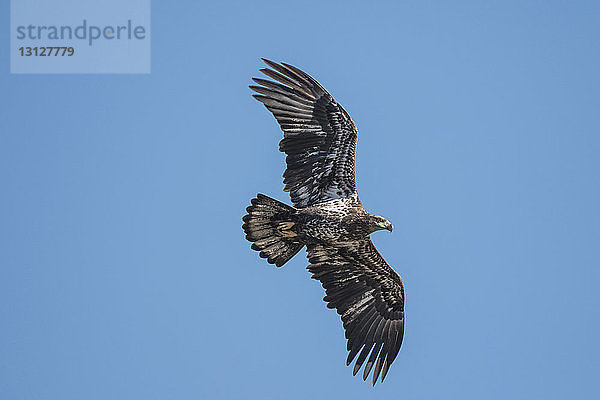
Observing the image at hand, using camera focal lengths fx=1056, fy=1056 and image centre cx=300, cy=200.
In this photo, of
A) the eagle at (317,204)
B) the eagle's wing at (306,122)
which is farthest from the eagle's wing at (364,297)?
the eagle's wing at (306,122)

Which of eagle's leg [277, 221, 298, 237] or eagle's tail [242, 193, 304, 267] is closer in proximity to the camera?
eagle's tail [242, 193, 304, 267]

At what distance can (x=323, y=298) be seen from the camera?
17.3 m

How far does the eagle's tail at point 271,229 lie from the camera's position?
1625cm

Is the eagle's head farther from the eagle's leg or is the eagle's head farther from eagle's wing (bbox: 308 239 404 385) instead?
the eagle's leg

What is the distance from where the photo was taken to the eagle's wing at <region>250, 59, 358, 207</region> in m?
16.6

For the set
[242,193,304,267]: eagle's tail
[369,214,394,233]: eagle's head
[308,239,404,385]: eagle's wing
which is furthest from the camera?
[308,239,404,385]: eagle's wing

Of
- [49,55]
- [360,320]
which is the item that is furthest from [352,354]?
[49,55]

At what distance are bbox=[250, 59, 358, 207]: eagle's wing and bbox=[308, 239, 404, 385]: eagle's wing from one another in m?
1.42

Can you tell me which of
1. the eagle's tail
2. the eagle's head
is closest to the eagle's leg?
the eagle's tail

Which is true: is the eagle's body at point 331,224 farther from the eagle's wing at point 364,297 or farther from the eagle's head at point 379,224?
the eagle's wing at point 364,297

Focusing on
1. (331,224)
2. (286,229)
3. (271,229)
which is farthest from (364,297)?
(271,229)

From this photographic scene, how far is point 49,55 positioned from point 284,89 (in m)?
7.58

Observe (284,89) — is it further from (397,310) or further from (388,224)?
(397,310)

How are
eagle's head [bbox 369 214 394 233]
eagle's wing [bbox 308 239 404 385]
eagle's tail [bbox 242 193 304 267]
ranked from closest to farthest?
eagle's tail [bbox 242 193 304 267] < eagle's head [bbox 369 214 394 233] < eagle's wing [bbox 308 239 404 385]
